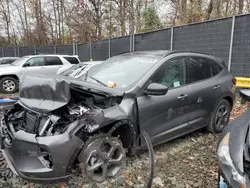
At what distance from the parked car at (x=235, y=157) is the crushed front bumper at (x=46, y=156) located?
1383mm

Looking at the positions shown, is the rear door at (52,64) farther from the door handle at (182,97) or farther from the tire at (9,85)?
the door handle at (182,97)

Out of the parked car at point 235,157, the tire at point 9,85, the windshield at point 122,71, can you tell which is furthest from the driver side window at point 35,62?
the parked car at point 235,157

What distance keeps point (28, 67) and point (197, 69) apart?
302 inches

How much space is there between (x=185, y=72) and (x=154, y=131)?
1.17m

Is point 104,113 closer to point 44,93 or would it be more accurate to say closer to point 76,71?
point 44,93

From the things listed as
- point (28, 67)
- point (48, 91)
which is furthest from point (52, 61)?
point (48, 91)

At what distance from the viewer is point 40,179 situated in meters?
2.26

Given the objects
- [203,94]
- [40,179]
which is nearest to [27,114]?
[40,179]

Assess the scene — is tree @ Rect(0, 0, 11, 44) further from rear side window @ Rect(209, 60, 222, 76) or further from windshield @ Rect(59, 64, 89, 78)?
rear side window @ Rect(209, 60, 222, 76)

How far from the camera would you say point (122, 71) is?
11.4 ft

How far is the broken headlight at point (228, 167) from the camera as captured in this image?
5.72ft

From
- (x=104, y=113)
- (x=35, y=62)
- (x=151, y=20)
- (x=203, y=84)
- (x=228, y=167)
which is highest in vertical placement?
(x=151, y=20)

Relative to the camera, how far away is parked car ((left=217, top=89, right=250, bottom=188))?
1765 millimetres

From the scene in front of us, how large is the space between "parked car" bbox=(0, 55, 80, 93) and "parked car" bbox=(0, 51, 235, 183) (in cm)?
574
